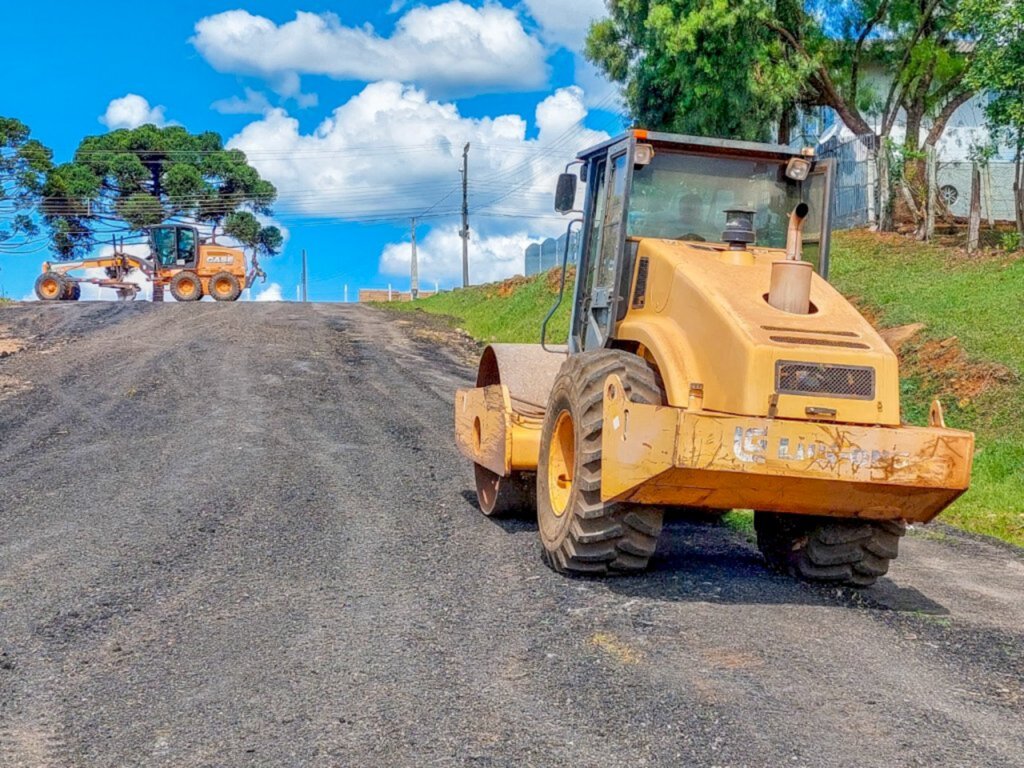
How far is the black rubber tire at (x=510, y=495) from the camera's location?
8.47 meters

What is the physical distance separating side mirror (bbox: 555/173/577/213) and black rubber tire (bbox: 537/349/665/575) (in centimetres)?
121

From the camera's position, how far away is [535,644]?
549cm

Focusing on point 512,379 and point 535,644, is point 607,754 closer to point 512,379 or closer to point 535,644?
point 535,644

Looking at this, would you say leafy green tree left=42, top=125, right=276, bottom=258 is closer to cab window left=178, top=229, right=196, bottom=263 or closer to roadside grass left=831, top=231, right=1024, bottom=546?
cab window left=178, top=229, right=196, bottom=263

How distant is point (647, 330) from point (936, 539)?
3.76 metres

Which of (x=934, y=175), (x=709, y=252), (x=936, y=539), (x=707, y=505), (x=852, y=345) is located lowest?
(x=936, y=539)

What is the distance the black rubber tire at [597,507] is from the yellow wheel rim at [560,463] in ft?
1.07

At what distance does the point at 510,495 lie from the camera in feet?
28.0

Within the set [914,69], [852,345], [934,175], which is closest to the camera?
[852,345]

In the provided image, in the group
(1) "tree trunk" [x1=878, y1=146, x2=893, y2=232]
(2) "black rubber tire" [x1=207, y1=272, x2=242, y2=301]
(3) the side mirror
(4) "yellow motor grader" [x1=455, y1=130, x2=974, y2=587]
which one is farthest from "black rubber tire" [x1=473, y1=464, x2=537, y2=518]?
(2) "black rubber tire" [x1=207, y1=272, x2=242, y2=301]

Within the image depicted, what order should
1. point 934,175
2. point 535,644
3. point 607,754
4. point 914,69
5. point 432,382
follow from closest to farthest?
point 607,754
point 535,644
point 432,382
point 934,175
point 914,69

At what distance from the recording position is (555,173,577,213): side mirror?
745cm

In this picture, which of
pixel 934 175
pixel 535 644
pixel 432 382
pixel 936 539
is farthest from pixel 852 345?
pixel 934 175

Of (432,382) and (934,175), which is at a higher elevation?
(934,175)
